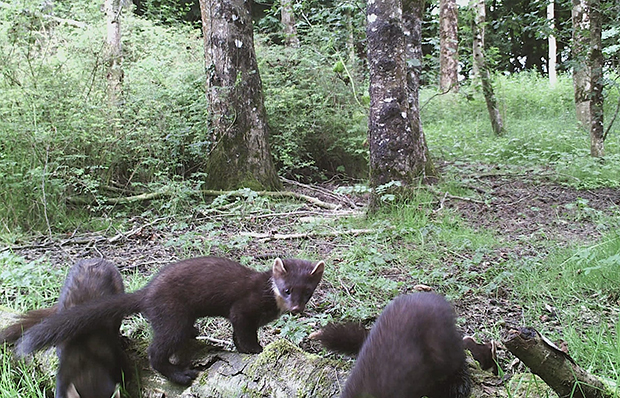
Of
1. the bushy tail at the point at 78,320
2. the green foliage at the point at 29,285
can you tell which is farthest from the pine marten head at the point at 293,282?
the green foliage at the point at 29,285

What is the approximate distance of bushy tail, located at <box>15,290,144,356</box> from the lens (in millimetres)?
2783

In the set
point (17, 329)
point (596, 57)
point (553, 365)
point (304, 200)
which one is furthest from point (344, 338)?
point (596, 57)

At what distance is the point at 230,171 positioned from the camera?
8.53m

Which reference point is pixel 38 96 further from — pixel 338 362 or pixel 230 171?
pixel 338 362

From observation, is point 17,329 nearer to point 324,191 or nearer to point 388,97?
point 388,97

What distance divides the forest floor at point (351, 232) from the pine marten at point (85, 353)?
1.82 meters

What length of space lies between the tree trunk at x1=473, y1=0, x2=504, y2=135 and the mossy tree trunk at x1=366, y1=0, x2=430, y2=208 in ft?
16.7

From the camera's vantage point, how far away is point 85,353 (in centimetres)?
295

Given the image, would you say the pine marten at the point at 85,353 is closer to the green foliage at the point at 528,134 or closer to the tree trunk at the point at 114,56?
the tree trunk at the point at 114,56

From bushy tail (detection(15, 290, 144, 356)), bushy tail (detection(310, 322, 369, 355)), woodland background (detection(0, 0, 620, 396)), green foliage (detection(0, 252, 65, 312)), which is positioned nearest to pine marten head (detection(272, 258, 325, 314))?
woodland background (detection(0, 0, 620, 396))

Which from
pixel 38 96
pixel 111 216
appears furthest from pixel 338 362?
pixel 38 96

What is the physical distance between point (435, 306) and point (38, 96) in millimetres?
6937

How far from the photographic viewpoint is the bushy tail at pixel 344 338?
9.45 ft

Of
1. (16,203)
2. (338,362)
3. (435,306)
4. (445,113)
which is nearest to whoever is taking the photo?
(435,306)
